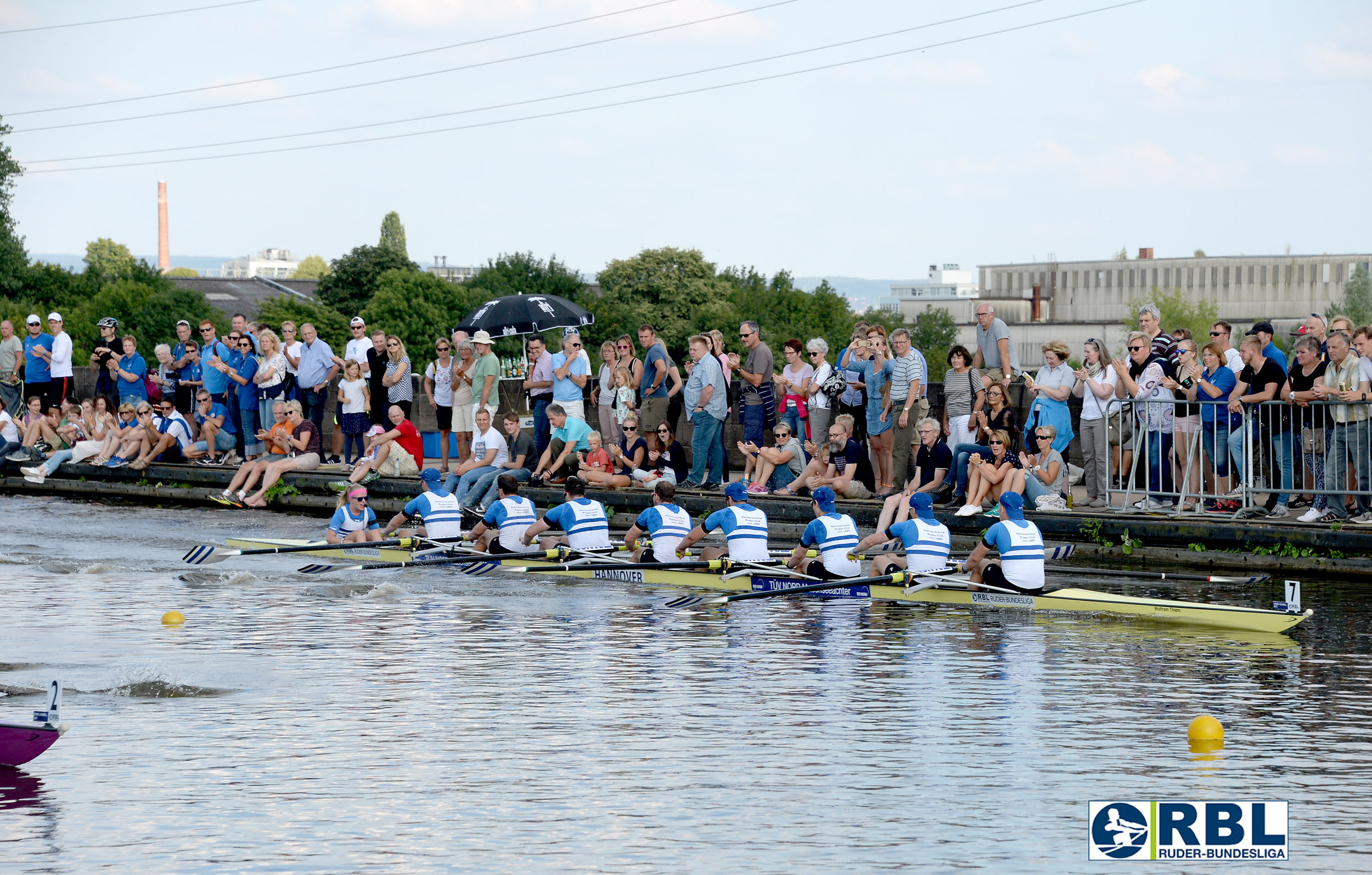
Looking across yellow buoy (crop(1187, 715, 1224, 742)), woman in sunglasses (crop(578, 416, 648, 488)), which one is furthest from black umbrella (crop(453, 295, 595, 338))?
yellow buoy (crop(1187, 715, 1224, 742))

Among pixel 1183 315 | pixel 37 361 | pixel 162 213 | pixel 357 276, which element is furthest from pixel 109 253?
pixel 37 361

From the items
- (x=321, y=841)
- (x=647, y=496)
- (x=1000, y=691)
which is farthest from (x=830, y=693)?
(x=647, y=496)

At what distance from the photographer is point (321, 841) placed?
291 inches

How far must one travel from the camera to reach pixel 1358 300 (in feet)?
377

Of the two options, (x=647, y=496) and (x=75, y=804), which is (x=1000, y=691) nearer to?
(x=75, y=804)

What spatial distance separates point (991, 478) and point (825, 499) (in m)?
A: 3.15

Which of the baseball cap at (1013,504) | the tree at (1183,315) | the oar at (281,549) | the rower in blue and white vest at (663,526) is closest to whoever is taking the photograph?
the baseball cap at (1013,504)

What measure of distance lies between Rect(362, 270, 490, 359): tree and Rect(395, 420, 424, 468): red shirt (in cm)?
4968

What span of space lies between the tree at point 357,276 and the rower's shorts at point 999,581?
227 ft

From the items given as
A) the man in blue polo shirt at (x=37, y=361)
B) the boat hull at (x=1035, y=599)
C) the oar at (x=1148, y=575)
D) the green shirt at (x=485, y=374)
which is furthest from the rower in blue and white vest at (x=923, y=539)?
the man in blue polo shirt at (x=37, y=361)

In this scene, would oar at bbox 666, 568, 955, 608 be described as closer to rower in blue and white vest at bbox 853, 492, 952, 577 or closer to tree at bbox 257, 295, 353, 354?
rower in blue and white vest at bbox 853, 492, 952, 577

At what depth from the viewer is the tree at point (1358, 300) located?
114438 mm

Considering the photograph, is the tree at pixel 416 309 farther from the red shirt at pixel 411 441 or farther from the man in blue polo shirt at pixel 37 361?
the red shirt at pixel 411 441

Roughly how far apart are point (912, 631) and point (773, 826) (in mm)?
5693
